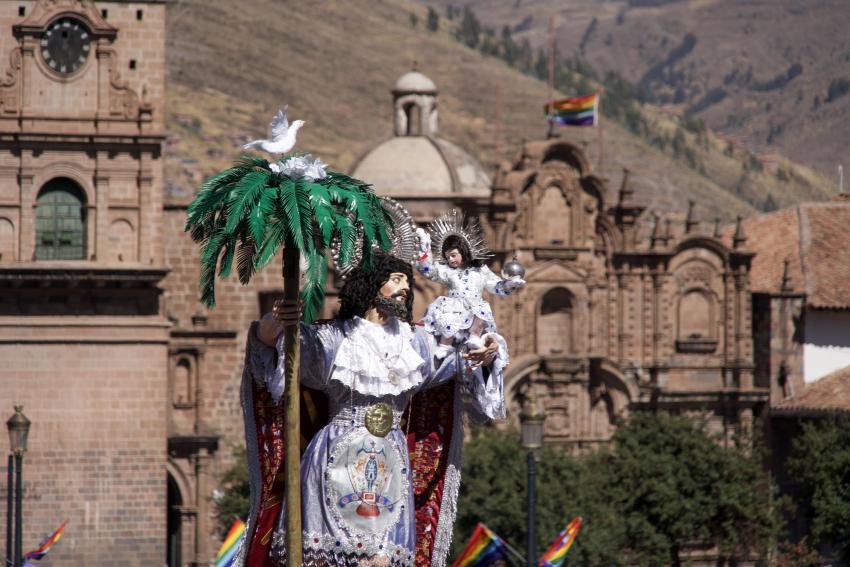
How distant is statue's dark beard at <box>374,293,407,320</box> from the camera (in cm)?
1922

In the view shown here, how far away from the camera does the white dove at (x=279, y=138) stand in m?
18.3

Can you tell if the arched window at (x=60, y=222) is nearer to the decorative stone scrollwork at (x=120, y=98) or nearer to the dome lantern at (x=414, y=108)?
the decorative stone scrollwork at (x=120, y=98)

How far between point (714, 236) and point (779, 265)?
190 cm

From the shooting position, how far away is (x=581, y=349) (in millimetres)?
67625

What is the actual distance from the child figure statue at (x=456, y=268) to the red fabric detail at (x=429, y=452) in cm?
57

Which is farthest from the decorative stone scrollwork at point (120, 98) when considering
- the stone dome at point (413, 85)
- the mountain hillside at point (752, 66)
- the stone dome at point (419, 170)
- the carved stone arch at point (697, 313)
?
the mountain hillside at point (752, 66)

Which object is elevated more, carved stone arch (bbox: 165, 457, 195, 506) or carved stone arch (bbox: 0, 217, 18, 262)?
carved stone arch (bbox: 0, 217, 18, 262)

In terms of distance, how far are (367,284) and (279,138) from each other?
1.39 meters

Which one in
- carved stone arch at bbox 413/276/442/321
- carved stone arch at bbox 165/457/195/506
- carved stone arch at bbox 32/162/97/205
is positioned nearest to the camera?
carved stone arch at bbox 32/162/97/205

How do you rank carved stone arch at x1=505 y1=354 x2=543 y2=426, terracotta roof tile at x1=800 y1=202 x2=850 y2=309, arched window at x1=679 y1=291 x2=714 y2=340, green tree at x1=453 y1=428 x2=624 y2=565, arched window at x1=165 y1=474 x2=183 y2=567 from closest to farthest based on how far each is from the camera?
green tree at x1=453 y1=428 x2=624 y2=565
arched window at x1=165 y1=474 x2=183 y2=567
carved stone arch at x1=505 y1=354 x2=543 y2=426
terracotta roof tile at x1=800 y1=202 x2=850 y2=309
arched window at x1=679 y1=291 x2=714 y2=340

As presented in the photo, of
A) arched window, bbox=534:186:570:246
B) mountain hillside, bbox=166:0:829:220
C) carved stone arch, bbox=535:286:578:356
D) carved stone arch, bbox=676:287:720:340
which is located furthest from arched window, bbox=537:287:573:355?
mountain hillside, bbox=166:0:829:220

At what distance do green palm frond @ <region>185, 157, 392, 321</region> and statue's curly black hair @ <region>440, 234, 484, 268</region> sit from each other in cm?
174

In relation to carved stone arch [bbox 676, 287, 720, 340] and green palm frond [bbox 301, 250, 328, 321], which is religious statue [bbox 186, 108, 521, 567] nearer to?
green palm frond [bbox 301, 250, 328, 321]

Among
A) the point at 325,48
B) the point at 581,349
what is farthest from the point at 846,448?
the point at 325,48
